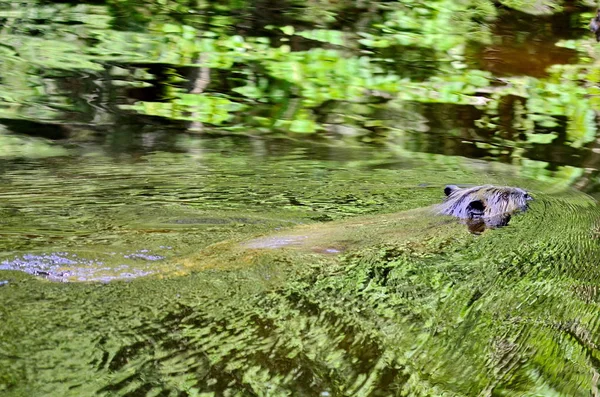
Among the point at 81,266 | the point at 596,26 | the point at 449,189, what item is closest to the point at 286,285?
the point at 81,266

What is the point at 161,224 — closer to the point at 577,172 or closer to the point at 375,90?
the point at 577,172

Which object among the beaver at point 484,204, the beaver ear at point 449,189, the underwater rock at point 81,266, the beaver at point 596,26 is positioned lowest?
the beaver at point 484,204

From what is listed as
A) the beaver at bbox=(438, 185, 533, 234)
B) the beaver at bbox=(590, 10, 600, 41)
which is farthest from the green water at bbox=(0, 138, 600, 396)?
the beaver at bbox=(590, 10, 600, 41)

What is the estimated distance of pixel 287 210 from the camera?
5.71 metres

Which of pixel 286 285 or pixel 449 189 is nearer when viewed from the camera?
pixel 286 285

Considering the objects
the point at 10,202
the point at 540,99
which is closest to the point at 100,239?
the point at 10,202

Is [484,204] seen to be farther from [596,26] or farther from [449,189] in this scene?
[596,26]

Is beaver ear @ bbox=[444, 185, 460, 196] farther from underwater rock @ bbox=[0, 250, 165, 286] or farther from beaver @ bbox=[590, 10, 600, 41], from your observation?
beaver @ bbox=[590, 10, 600, 41]

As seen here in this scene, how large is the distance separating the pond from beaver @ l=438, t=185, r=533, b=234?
0.42 feet

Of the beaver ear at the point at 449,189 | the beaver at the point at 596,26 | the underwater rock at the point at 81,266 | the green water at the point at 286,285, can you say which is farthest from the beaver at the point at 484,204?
the beaver at the point at 596,26

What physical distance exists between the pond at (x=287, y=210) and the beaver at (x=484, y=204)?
129 mm

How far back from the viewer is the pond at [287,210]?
3.64 meters

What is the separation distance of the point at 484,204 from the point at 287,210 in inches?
59.4

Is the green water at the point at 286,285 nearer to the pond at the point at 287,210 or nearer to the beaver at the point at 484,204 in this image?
the pond at the point at 287,210
